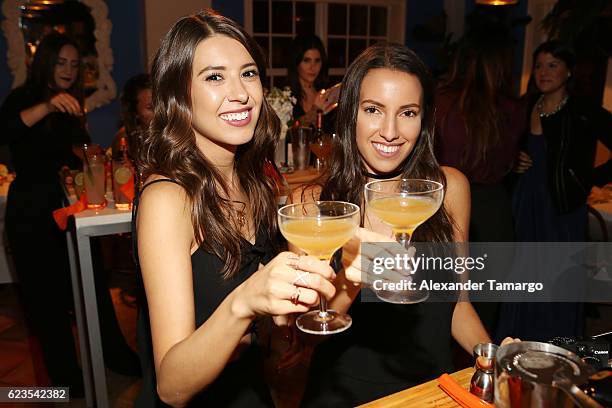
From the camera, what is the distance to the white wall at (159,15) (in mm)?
6180

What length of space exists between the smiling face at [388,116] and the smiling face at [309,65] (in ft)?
10.6

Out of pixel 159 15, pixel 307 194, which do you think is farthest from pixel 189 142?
pixel 159 15

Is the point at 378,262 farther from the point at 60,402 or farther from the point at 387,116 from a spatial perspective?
→ the point at 60,402

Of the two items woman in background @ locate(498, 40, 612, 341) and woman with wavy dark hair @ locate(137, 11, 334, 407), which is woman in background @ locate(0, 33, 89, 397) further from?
woman in background @ locate(498, 40, 612, 341)

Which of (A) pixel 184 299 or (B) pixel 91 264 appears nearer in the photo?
(A) pixel 184 299

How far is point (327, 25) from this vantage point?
7945 millimetres

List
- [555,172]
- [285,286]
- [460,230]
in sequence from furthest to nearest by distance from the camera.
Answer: [555,172]
[460,230]
[285,286]

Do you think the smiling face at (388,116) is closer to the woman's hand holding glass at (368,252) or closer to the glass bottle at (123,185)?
the woman's hand holding glass at (368,252)

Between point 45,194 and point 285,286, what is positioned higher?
point 285,286

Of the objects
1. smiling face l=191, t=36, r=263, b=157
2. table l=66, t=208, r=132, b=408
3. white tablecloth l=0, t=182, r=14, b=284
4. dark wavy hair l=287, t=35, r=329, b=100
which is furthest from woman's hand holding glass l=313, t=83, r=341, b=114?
smiling face l=191, t=36, r=263, b=157

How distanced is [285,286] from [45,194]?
2735 mm

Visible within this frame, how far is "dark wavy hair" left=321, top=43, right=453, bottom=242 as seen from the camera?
5.76ft

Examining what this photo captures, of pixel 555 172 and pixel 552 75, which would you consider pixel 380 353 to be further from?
pixel 552 75

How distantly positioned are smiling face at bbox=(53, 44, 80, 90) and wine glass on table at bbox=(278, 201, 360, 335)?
2.80 m
